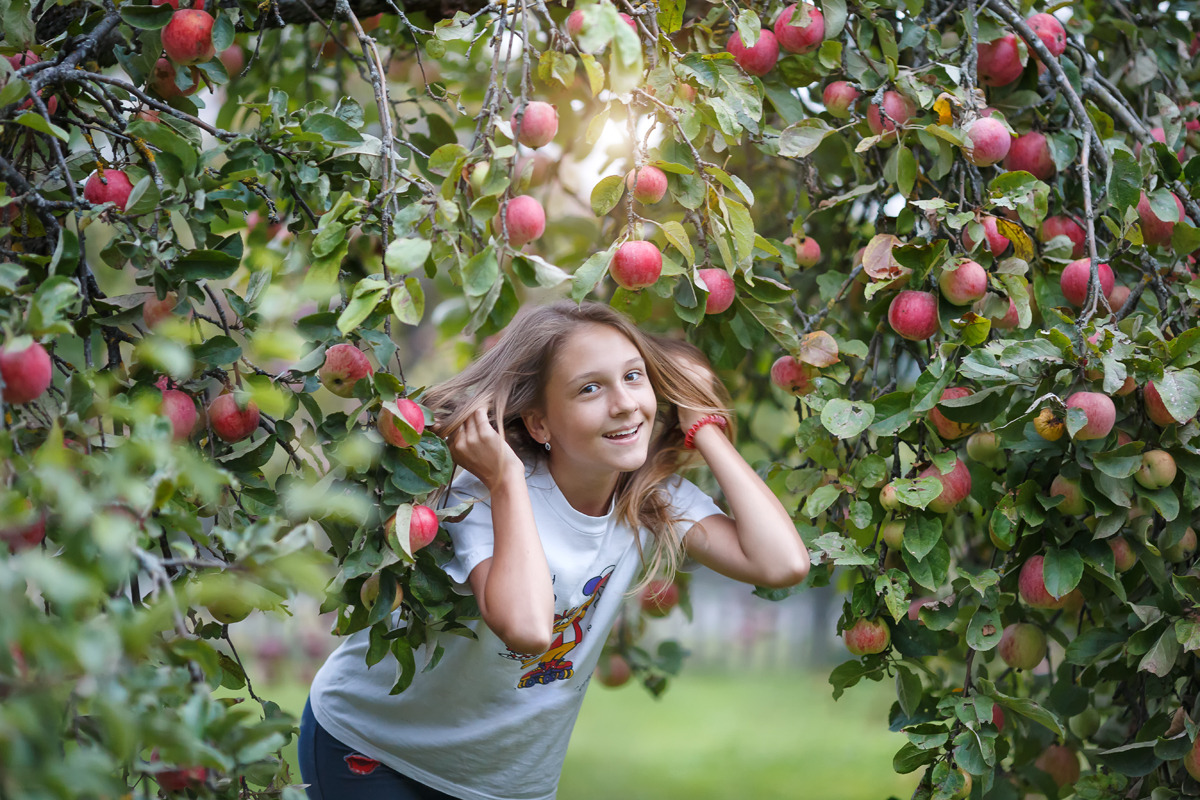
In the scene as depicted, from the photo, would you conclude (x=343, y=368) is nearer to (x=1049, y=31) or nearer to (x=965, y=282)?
(x=965, y=282)

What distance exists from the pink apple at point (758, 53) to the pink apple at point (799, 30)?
23 mm

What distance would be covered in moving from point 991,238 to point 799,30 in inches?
17.8

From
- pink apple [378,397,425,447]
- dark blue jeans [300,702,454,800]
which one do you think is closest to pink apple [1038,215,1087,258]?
pink apple [378,397,425,447]

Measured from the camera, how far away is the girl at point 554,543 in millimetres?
1602

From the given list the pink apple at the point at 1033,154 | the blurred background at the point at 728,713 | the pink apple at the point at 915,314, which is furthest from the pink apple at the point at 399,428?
the blurred background at the point at 728,713

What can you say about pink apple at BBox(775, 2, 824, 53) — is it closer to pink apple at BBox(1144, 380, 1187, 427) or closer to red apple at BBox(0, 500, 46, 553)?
pink apple at BBox(1144, 380, 1187, 427)

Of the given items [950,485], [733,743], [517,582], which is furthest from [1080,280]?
[733,743]

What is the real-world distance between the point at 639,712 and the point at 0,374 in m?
4.97

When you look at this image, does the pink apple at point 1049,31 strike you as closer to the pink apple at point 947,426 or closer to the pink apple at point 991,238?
the pink apple at point 991,238

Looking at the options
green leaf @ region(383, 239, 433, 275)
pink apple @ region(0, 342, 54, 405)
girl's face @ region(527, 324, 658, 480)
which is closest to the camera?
pink apple @ region(0, 342, 54, 405)

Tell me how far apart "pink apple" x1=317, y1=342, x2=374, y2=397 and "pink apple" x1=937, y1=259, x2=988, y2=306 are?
0.86 meters

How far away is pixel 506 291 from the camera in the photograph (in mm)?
1257

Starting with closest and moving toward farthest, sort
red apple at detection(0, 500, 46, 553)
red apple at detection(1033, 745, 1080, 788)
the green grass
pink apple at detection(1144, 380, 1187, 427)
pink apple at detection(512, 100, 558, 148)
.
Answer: red apple at detection(0, 500, 46, 553), pink apple at detection(512, 100, 558, 148), pink apple at detection(1144, 380, 1187, 427), red apple at detection(1033, 745, 1080, 788), the green grass

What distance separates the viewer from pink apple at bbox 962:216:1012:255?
149 centimetres
